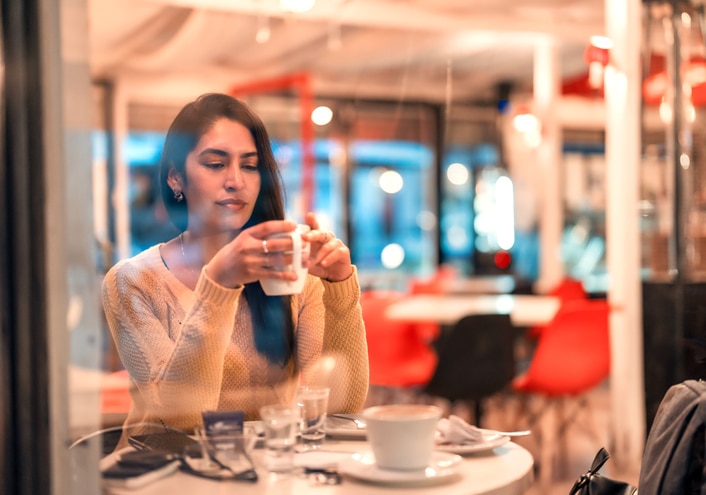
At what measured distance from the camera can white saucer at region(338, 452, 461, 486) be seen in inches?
48.2

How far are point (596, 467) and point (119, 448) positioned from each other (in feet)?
2.80

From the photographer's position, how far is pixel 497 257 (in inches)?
398

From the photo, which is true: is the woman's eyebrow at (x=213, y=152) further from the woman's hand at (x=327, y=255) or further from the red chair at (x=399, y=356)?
the red chair at (x=399, y=356)

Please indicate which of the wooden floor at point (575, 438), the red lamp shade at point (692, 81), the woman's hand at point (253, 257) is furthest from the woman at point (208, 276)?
Result: the red lamp shade at point (692, 81)

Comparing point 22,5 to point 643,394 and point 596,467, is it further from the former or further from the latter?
point 643,394

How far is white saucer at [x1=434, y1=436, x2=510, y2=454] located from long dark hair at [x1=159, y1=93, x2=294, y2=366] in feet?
1.25

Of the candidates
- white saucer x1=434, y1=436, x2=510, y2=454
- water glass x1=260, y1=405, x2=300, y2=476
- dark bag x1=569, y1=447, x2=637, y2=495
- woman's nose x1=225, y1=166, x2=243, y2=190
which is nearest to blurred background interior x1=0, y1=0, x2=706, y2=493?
woman's nose x1=225, y1=166, x2=243, y2=190

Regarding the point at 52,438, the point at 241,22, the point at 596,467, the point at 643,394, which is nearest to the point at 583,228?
the point at 643,394

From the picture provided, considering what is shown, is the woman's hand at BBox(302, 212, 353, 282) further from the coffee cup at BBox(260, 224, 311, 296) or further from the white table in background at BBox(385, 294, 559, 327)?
the white table in background at BBox(385, 294, 559, 327)

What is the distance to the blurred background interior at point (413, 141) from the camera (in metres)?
1.18

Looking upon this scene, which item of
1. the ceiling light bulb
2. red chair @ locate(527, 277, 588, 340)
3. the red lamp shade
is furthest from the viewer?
red chair @ locate(527, 277, 588, 340)

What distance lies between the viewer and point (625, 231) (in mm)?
4871

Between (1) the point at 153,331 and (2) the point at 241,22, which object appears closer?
(1) the point at 153,331

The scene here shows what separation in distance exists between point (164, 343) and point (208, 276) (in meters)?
0.15
